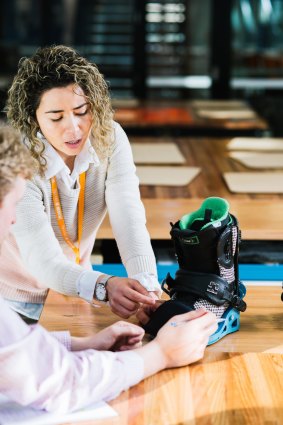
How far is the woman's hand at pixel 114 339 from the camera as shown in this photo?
2.06 metres

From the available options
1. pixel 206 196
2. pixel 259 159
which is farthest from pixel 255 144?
pixel 206 196

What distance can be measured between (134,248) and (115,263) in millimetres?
959

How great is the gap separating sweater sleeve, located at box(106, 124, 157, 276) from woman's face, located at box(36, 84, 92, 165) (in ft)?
0.62

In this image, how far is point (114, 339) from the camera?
2.06 meters

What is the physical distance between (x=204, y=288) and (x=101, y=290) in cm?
28

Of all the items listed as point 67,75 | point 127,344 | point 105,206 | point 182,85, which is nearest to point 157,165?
point 105,206

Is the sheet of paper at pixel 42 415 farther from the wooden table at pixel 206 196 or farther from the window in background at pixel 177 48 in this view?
the window in background at pixel 177 48

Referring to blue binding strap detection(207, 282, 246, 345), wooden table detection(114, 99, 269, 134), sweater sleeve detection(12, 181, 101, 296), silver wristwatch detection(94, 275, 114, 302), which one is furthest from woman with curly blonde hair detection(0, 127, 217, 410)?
wooden table detection(114, 99, 269, 134)

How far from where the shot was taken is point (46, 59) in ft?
8.32

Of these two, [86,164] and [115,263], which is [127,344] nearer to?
[86,164]

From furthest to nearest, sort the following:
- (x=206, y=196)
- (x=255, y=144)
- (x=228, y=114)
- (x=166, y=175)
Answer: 1. (x=228, y=114)
2. (x=255, y=144)
3. (x=166, y=175)
4. (x=206, y=196)

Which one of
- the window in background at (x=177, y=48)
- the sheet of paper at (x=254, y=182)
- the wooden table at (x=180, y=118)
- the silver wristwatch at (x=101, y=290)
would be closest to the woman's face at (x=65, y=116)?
the silver wristwatch at (x=101, y=290)

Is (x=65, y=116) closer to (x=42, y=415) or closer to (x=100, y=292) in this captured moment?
(x=100, y=292)

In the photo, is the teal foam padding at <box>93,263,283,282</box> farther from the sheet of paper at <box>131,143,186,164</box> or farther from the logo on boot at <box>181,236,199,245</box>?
the sheet of paper at <box>131,143,186,164</box>
